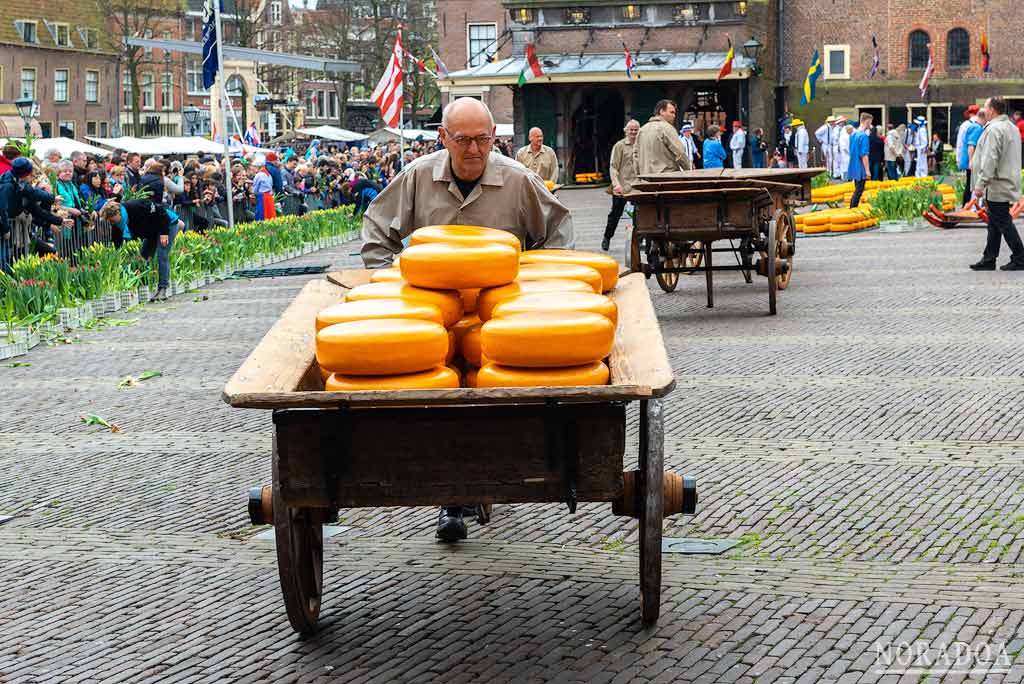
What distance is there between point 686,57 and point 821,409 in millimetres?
44313

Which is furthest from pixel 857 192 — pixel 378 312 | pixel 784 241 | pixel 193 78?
pixel 193 78

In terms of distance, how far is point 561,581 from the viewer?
6258 millimetres

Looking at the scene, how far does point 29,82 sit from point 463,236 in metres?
72.9

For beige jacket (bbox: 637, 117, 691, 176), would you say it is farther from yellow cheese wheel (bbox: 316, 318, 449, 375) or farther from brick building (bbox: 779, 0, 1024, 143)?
brick building (bbox: 779, 0, 1024, 143)

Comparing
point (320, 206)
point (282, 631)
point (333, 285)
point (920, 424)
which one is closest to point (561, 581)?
point (282, 631)

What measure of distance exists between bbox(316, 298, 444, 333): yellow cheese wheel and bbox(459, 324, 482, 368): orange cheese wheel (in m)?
0.19

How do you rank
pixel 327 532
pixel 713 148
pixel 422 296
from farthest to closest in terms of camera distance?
pixel 713 148
pixel 327 532
pixel 422 296

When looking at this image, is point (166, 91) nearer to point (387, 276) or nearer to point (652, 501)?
point (387, 276)

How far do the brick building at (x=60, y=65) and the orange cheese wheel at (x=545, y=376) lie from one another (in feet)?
225

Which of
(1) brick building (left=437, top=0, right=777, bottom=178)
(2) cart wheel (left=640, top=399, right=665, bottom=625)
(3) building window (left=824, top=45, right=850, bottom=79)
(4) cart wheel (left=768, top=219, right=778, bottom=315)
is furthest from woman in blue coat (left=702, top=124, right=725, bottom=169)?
(3) building window (left=824, top=45, right=850, bottom=79)

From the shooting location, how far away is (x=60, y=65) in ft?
250

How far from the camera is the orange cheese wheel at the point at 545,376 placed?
5121mm

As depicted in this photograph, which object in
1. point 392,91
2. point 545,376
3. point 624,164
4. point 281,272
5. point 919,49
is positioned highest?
point 919,49

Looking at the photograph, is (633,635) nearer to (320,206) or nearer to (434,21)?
(320,206)
